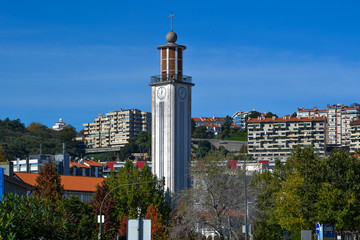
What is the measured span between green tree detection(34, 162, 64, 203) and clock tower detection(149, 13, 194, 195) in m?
17.7

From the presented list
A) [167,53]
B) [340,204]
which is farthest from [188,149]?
[340,204]

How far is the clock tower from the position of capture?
89.7 metres

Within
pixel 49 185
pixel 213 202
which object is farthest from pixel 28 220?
pixel 49 185

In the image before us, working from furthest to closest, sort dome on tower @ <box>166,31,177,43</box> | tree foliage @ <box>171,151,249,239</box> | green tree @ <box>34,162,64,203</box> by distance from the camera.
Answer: dome on tower @ <box>166,31,177,43</box> → green tree @ <box>34,162,64,203</box> → tree foliage @ <box>171,151,249,239</box>

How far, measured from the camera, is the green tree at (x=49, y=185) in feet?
234

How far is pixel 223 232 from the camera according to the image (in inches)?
2525

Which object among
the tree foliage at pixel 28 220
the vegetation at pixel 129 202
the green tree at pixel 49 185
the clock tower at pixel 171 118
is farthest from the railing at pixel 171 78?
the tree foliage at pixel 28 220

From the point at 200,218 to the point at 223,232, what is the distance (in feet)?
7.39

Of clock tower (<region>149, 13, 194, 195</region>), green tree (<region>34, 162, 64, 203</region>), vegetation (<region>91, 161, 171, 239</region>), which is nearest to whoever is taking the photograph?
green tree (<region>34, 162, 64, 203</region>)

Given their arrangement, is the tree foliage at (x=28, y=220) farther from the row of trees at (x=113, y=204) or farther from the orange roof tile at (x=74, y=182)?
the orange roof tile at (x=74, y=182)

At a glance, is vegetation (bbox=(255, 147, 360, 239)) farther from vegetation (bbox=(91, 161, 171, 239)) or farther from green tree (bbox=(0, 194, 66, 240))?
green tree (bbox=(0, 194, 66, 240))

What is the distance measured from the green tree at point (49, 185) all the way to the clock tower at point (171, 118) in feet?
58.1

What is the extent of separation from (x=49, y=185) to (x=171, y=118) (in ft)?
73.1

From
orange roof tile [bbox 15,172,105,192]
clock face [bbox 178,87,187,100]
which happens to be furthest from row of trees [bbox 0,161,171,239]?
orange roof tile [bbox 15,172,105,192]
